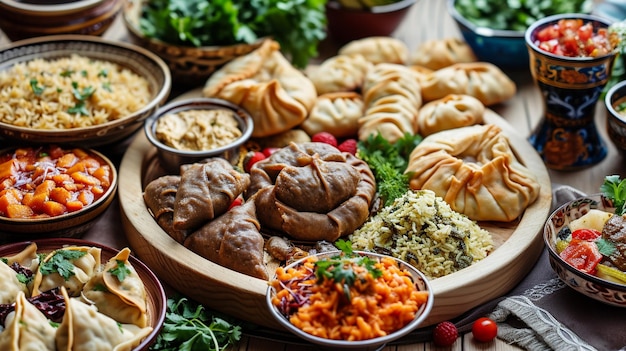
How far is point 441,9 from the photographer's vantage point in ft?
27.3

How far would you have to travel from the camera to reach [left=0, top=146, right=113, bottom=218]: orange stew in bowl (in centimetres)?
477

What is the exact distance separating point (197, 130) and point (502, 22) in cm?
330

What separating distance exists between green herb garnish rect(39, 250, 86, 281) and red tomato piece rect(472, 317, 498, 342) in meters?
2.38

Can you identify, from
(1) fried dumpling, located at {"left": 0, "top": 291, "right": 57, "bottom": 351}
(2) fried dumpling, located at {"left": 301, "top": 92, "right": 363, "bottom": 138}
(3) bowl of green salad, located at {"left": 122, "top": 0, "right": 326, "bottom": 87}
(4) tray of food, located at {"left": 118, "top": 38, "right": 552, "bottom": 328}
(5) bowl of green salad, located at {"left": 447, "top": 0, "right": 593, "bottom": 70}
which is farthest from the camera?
(5) bowl of green salad, located at {"left": 447, "top": 0, "right": 593, "bottom": 70}

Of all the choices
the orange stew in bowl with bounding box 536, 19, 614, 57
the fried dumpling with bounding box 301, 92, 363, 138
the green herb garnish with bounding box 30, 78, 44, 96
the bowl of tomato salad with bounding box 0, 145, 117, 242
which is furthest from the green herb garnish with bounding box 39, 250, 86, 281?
the orange stew in bowl with bounding box 536, 19, 614, 57

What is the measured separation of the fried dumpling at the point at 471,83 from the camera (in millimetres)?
6082

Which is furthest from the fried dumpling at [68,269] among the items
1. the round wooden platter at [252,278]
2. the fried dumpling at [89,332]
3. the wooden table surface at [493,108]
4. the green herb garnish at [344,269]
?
the green herb garnish at [344,269]

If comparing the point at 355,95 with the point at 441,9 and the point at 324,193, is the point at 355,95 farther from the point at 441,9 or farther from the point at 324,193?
the point at 441,9

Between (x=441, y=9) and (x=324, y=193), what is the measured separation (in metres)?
4.33

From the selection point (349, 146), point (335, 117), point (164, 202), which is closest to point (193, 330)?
point (164, 202)

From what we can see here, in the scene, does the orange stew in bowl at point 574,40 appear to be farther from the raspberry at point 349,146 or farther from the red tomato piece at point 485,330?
the red tomato piece at point 485,330

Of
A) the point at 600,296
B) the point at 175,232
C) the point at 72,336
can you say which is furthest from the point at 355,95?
the point at 72,336

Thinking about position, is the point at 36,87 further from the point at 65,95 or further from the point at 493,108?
the point at 493,108

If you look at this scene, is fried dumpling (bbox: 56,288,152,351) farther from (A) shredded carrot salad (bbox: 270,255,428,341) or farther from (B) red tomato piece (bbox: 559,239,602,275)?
(B) red tomato piece (bbox: 559,239,602,275)
